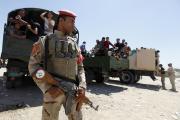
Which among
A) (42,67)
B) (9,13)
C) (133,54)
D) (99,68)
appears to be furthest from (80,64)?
(133,54)

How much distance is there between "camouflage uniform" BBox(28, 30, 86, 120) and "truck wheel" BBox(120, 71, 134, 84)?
38.9ft

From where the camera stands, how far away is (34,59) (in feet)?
11.6

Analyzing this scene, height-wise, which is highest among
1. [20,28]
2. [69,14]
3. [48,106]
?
[20,28]

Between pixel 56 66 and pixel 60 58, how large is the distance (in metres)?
0.11

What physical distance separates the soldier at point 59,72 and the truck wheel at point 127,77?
1186 cm

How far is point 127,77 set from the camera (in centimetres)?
1546

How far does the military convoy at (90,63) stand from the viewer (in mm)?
8859

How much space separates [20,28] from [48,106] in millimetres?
6165

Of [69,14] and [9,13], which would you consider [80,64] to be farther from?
[9,13]

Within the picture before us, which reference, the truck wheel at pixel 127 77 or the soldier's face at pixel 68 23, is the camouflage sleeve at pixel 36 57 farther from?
the truck wheel at pixel 127 77

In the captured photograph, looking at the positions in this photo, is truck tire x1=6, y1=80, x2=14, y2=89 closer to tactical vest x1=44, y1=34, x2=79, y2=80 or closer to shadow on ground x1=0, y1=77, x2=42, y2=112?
shadow on ground x1=0, y1=77, x2=42, y2=112

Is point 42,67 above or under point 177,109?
above

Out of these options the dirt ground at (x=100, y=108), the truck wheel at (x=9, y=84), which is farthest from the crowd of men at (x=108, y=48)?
the truck wheel at (x=9, y=84)

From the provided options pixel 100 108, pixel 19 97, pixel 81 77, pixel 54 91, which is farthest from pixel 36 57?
pixel 19 97
